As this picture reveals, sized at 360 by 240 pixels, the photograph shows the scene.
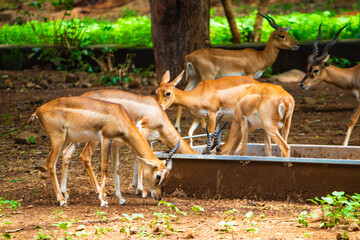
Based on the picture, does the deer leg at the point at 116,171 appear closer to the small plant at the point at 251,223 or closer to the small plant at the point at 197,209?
the small plant at the point at 197,209

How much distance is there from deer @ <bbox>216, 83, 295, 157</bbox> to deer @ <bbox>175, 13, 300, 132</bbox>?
3.34 meters

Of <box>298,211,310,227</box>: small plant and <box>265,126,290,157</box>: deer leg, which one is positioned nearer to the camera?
<box>298,211,310,227</box>: small plant

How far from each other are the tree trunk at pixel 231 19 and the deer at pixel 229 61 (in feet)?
10.0

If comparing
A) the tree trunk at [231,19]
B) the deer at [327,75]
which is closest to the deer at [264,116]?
the deer at [327,75]

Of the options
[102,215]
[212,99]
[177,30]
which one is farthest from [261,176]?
[177,30]

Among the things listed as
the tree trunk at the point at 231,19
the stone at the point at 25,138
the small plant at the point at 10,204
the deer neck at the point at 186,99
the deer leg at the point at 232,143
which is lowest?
the stone at the point at 25,138

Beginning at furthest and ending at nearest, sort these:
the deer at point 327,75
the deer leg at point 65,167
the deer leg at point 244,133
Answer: the deer at point 327,75 < the deer leg at point 244,133 < the deer leg at point 65,167

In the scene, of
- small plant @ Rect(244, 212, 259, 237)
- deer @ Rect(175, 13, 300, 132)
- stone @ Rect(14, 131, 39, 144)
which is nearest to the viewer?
small plant @ Rect(244, 212, 259, 237)

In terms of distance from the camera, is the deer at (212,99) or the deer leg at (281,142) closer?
the deer leg at (281,142)

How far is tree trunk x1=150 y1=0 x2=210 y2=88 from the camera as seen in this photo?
9641mm

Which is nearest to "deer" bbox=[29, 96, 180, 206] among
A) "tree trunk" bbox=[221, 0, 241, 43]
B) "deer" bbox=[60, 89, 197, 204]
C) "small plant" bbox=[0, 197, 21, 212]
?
"small plant" bbox=[0, 197, 21, 212]

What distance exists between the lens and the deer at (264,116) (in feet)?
18.1

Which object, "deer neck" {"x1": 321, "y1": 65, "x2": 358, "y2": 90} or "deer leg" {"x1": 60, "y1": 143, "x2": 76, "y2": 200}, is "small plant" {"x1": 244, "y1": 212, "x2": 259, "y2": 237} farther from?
"deer neck" {"x1": 321, "y1": 65, "x2": 358, "y2": 90}

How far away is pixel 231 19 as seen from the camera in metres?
13.1
